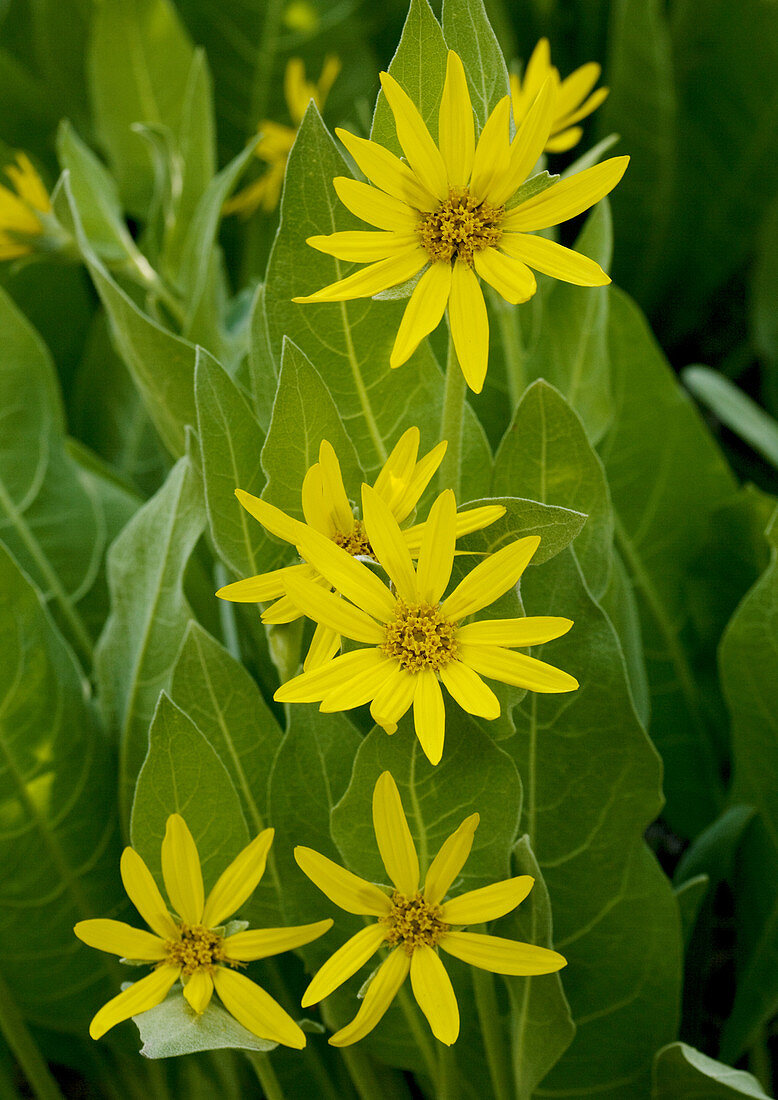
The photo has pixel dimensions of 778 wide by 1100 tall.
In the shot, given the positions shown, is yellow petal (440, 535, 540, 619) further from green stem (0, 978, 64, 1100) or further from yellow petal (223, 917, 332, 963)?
green stem (0, 978, 64, 1100)

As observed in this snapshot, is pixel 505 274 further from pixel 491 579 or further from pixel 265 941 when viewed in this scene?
pixel 265 941

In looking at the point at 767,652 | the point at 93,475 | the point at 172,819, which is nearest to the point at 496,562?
the point at 172,819

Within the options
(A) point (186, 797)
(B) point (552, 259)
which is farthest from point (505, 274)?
(A) point (186, 797)

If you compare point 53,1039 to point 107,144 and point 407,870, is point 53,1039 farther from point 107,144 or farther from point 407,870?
point 107,144

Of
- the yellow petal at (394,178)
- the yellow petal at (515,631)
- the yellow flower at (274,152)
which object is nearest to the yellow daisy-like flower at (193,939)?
the yellow petal at (515,631)

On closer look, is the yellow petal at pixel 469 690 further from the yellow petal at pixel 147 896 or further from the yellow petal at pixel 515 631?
the yellow petal at pixel 147 896

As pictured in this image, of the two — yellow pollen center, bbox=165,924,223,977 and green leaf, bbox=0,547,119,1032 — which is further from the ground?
green leaf, bbox=0,547,119,1032

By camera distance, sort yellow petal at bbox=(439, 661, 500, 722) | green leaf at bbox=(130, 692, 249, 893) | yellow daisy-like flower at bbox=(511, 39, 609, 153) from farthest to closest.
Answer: yellow daisy-like flower at bbox=(511, 39, 609, 153) < green leaf at bbox=(130, 692, 249, 893) < yellow petal at bbox=(439, 661, 500, 722)

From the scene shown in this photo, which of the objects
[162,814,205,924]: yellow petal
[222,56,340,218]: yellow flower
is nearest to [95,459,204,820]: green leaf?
[162,814,205,924]: yellow petal
